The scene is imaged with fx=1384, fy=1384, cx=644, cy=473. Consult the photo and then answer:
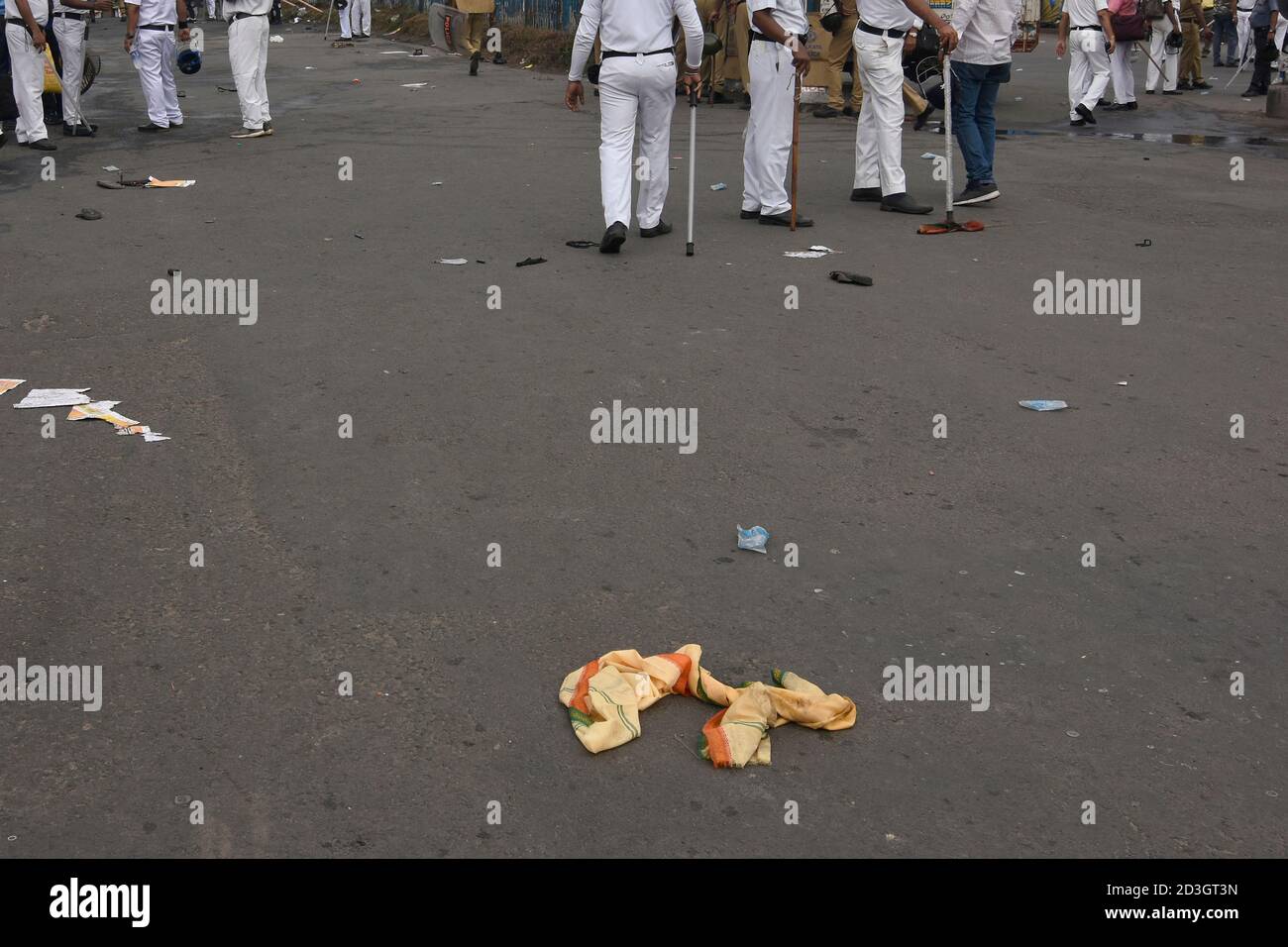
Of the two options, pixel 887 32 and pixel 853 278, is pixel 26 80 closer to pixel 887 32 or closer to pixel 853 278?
pixel 887 32

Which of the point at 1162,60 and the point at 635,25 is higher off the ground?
the point at 635,25

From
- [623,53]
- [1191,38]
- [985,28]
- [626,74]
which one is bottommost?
[626,74]

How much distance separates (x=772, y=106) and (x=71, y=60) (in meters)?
8.91

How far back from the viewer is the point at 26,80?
46.6 feet

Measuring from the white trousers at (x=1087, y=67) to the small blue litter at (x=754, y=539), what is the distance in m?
13.0

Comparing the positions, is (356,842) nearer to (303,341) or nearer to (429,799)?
(429,799)

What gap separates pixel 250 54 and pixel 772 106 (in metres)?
7.18

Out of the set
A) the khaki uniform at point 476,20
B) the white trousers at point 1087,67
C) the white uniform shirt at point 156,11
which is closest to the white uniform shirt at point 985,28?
the white trousers at point 1087,67

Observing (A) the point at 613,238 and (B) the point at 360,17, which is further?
(B) the point at 360,17

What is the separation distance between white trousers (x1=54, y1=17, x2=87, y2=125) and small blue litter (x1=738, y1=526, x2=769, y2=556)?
13.0m

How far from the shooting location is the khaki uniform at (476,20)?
1003 inches

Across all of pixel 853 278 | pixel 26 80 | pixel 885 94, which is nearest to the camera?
pixel 853 278

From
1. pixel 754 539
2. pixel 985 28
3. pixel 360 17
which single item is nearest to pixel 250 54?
pixel 985 28

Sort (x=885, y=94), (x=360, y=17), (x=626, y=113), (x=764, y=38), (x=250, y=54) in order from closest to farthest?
(x=626, y=113), (x=764, y=38), (x=885, y=94), (x=250, y=54), (x=360, y=17)
